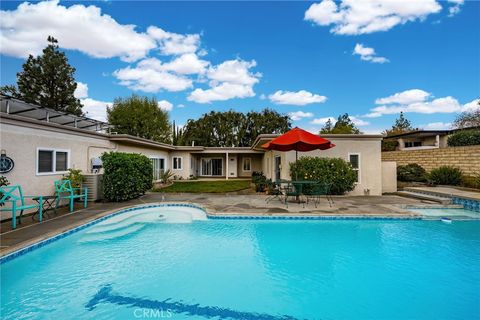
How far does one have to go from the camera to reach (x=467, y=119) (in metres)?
27.7

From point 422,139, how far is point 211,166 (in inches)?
995

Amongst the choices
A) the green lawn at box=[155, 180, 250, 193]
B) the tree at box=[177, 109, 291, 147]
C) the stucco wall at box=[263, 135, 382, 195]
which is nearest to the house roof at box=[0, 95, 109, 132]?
the green lawn at box=[155, 180, 250, 193]

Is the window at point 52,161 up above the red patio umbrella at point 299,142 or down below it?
below

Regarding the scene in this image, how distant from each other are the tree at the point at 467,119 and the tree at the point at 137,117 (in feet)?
121

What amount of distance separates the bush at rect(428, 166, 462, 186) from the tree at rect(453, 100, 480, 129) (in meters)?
19.9

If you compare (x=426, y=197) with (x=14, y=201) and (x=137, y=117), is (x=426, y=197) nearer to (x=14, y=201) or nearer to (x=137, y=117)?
(x=14, y=201)

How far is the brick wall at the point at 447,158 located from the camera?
12.1m

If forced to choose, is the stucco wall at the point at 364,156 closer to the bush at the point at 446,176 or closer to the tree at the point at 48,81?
the bush at the point at 446,176

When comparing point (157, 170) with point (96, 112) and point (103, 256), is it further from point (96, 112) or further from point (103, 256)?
point (96, 112)

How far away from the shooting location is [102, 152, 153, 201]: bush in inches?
386

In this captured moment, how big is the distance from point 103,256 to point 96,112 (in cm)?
3133

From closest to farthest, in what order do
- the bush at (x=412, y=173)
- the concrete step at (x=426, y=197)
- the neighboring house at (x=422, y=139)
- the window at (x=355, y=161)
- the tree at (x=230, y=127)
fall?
the concrete step at (x=426, y=197) < the window at (x=355, y=161) < the bush at (x=412, y=173) < the neighboring house at (x=422, y=139) < the tree at (x=230, y=127)

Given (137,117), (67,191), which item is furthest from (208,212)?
(137,117)

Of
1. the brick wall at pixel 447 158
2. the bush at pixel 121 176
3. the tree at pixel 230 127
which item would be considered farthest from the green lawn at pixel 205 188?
the tree at pixel 230 127
